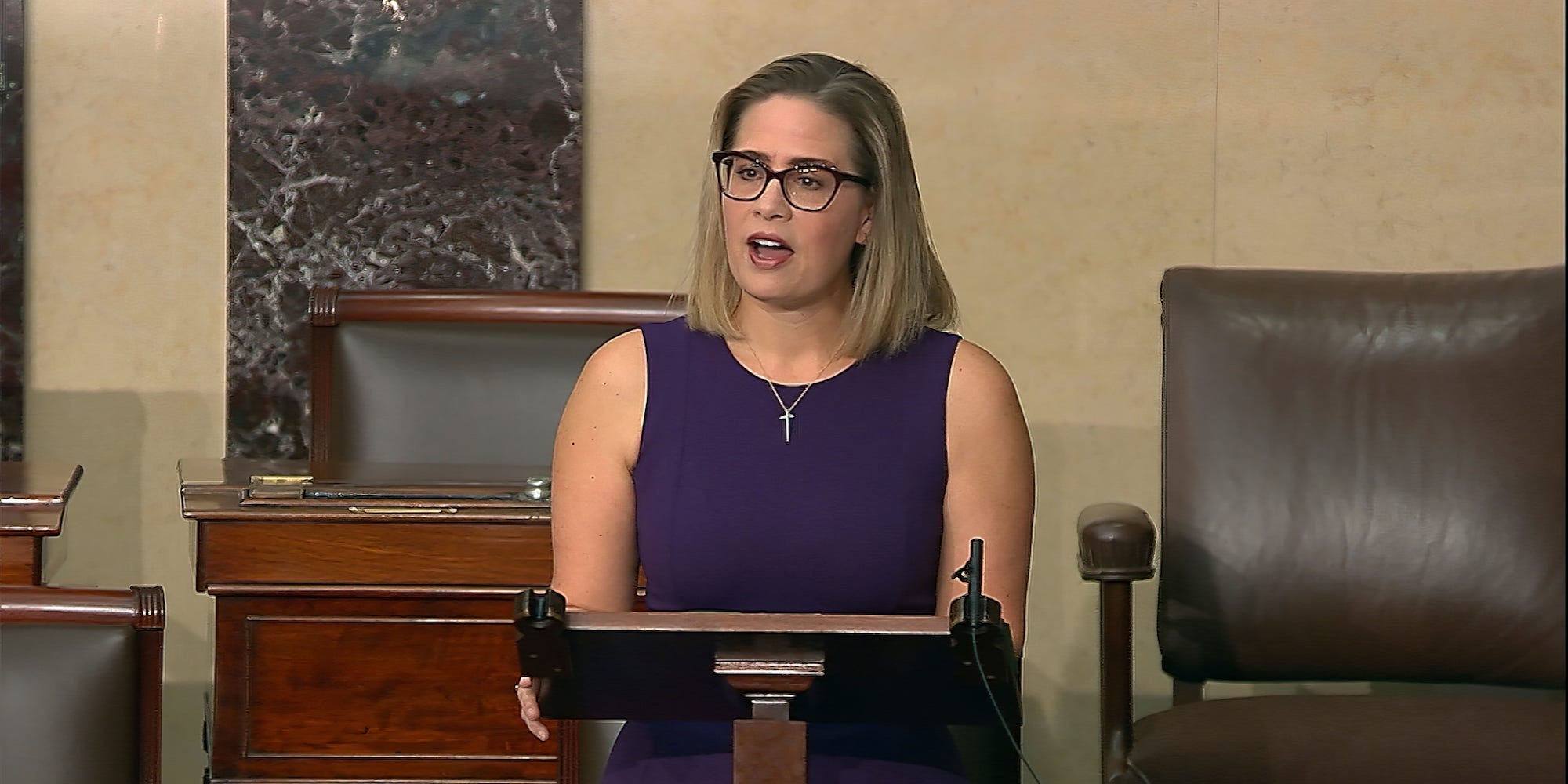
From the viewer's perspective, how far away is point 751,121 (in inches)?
82.6

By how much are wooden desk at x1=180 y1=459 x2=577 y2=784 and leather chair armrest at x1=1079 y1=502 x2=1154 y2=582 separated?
0.73m

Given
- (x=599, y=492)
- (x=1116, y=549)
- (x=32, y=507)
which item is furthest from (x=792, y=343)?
(x=32, y=507)

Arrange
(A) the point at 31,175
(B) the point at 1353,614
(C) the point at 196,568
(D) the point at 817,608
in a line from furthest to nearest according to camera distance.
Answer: (A) the point at 31,175 → (B) the point at 1353,614 → (C) the point at 196,568 → (D) the point at 817,608

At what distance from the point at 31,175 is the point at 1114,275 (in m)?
2.32

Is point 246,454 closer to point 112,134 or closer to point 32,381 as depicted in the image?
point 32,381

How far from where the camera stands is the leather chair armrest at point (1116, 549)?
2295 mm

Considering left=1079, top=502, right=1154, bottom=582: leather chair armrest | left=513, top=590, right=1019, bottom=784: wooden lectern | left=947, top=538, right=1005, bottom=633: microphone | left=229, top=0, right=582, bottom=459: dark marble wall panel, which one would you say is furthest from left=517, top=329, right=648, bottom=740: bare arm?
left=229, top=0, right=582, bottom=459: dark marble wall panel

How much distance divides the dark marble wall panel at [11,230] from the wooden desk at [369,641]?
1479mm

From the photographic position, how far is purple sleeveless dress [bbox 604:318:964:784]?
1.97 m

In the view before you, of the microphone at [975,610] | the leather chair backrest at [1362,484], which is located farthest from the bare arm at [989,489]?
the microphone at [975,610]

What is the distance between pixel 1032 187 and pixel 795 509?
75.2 inches

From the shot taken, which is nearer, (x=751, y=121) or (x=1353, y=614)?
(x=751, y=121)

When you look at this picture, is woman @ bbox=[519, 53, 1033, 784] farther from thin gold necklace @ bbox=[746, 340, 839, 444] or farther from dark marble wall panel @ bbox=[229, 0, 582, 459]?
dark marble wall panel @ bbox=[229, 0, 582, 459]

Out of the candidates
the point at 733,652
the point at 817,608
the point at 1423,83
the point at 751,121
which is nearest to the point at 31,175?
the point at 751,121
